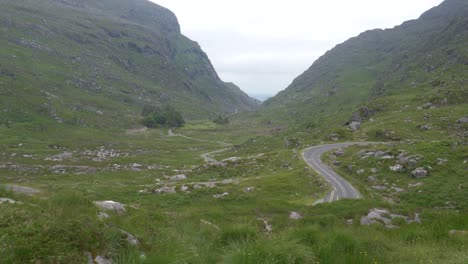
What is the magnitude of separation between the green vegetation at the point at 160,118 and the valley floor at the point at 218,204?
35401 millimetres

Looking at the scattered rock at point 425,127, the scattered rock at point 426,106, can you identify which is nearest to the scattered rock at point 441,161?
the scattered rock at point 425,127

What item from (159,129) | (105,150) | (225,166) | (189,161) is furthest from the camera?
(159,129)

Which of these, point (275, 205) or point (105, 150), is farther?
point (105, 150)

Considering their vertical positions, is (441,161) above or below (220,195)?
above

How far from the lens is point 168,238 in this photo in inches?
393

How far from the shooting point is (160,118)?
16325 centimetres

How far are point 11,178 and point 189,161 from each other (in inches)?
1578

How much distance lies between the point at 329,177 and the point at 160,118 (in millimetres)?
126115

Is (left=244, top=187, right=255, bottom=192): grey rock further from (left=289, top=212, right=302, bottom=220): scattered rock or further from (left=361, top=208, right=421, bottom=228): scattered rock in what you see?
(left=361, top=208, right=421, bottom=228): scattered rock

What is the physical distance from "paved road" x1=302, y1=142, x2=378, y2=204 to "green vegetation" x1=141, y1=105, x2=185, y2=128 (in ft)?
336

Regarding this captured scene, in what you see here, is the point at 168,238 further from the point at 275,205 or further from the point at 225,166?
the point at 225,166

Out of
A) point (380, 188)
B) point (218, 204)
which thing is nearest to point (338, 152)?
point (380, 188)

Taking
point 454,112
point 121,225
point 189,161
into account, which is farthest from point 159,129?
point 121,225

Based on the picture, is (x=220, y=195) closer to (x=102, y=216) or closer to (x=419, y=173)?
(x=419, y=173)
